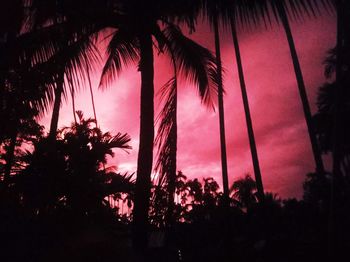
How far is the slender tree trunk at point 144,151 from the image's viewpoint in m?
3.37

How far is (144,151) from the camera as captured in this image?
3.71 m

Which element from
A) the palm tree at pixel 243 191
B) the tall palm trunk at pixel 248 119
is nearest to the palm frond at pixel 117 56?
the tall palm trunk at pixel 248 119

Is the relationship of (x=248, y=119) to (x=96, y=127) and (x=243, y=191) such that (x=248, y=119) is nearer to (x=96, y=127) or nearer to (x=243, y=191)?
(x=96, y=127)

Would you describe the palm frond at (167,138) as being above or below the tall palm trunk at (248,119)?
below

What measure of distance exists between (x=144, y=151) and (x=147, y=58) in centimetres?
145

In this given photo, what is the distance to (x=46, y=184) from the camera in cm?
372

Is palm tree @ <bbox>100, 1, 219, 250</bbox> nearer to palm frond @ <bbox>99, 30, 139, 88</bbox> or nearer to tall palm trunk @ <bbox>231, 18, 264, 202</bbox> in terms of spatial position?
palm frond @ <bbox>99, 30, 139, 88</bbox>

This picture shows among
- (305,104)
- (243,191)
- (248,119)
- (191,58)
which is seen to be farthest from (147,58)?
(243,191)

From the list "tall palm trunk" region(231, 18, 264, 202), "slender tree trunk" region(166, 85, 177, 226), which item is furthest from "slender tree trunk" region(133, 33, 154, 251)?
"tall palm trunk" region(231, 18, 264, 202)

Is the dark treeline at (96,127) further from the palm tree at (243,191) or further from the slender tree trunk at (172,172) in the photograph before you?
the palm tree at (243,191)

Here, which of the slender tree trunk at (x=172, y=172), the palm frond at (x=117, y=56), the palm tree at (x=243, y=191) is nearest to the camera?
the slender tree trunk at (x=172, y=172)

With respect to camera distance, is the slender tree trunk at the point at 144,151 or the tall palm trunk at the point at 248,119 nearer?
the slender tree trunk at the point at 144,151

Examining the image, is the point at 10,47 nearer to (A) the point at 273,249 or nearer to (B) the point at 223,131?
(A) the point at 273,249

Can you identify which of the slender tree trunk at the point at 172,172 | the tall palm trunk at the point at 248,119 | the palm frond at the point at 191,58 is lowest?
the slender tree trunk at the point at 172,172
